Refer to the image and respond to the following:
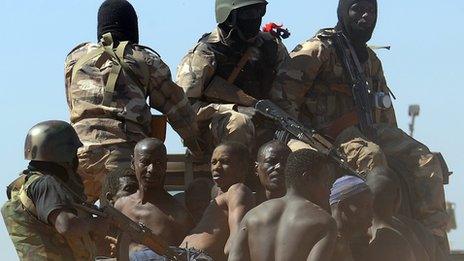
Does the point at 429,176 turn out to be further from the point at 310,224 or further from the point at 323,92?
the point at 310,224

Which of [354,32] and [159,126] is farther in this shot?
[354,32]

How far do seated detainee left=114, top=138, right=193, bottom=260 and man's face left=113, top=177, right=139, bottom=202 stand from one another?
0.65ft

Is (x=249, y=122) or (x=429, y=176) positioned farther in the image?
(x=429, y=176)

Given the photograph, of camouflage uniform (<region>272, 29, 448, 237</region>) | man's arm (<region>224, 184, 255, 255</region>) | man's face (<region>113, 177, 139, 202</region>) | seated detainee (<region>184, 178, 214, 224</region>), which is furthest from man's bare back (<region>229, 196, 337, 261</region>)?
camouflage uniform (<region>272, 29, 448, 237</region>)

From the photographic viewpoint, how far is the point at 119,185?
11.6 metres

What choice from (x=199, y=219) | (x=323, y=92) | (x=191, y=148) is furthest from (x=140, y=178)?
(x=323, y=92)

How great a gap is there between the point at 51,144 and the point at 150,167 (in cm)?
142

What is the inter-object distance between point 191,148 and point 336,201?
6.61 ft

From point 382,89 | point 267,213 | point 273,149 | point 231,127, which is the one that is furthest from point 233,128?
point 267,213

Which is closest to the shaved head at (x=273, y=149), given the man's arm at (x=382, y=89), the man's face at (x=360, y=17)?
the man's arm at (x=382, y=89)

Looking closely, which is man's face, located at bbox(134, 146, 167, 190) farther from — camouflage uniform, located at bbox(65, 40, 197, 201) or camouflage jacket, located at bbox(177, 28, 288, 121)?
camouflage jacket, located at bbox(177, 28, 288, 121)

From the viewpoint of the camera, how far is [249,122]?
41.4 feet

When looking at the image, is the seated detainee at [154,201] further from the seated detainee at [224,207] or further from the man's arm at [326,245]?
the man's arm at [326,245]

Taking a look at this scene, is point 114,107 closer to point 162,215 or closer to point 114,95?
point 114,95
